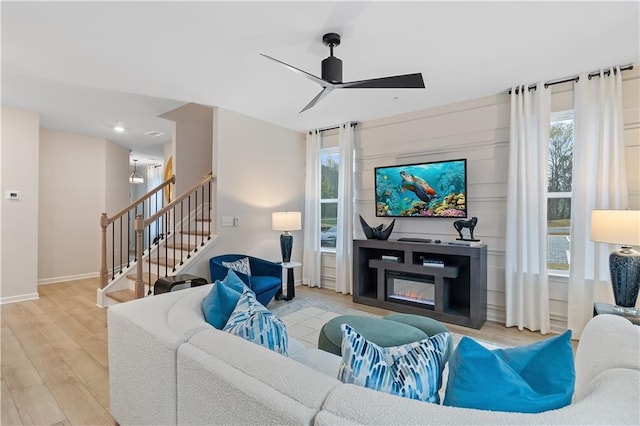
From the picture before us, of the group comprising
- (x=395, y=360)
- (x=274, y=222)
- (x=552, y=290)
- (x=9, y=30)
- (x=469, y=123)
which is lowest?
(x=552, y=290)

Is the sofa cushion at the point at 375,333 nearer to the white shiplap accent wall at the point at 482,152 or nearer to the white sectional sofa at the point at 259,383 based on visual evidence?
the white sectional sofa at the point at 259,383

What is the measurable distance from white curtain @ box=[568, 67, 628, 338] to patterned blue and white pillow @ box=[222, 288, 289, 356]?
317 centimetres

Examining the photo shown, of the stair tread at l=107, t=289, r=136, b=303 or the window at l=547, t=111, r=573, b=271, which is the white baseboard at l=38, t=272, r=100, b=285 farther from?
the window at l=547, t=111, r=573, b=271

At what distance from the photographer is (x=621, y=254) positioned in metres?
2.51

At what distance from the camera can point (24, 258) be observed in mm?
4461

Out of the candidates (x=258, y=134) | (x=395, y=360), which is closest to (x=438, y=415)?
(x=395, y=360)

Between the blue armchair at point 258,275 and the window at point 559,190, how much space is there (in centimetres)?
311

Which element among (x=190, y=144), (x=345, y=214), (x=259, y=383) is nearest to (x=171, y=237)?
(x=190, y=144)

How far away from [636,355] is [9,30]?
4075mm

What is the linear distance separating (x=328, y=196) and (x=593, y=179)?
3.45 metres

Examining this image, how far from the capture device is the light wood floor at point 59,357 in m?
2.03

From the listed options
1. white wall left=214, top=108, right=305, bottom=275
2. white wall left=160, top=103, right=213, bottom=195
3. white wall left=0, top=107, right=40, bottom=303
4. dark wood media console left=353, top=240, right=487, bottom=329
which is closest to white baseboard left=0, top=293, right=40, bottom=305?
white wall left=0, top=107, right=40, bottom=303

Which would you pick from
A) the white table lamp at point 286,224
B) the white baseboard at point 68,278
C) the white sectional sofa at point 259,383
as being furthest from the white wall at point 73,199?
the white sectional sofa at point 259,383

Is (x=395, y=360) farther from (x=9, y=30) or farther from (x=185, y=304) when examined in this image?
(x=9, y=30)
